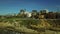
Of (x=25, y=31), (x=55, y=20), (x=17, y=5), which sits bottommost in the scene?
(x=25, y=31)

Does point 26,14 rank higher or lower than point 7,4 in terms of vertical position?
lower

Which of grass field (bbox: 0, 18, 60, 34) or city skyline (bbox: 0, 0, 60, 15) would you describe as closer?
grass field (bbox: 0, 18, 60, 34)

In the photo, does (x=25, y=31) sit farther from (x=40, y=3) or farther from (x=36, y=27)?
(x=40, y=3)

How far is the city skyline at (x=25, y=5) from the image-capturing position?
4645 millimetres

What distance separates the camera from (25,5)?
187 inches

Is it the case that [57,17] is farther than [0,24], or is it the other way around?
[0,24]

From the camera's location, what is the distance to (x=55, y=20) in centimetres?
457

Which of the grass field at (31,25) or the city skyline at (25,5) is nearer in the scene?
the grass field at (31,25)

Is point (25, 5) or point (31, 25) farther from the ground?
point (25, 5)

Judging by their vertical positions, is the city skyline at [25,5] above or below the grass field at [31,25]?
above

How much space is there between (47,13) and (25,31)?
0.85 metres

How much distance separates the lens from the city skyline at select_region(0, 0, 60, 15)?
4.64 metres

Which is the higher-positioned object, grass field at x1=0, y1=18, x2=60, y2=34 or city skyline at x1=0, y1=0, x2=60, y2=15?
city skyline at x1=0, y1=0, x2=60, y2=15

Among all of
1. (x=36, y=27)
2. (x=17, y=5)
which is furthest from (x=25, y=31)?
(x=17, y=5)
